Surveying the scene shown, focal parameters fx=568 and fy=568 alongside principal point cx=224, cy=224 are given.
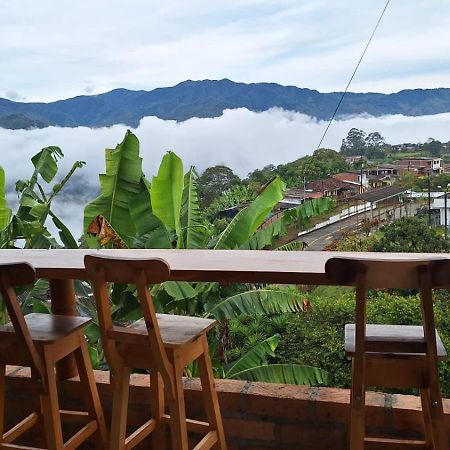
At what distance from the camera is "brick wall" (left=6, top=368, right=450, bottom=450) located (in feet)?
6.39

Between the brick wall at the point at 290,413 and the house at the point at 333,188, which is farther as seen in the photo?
the house at the point at 333,188

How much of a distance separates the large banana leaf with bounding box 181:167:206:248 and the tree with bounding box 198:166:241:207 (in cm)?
139

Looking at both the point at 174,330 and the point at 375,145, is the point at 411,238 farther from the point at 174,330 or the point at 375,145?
the point at 174,330

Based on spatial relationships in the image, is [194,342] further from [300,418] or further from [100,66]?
[100,66]

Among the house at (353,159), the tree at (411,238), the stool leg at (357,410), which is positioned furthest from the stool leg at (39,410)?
the house at (353,159)

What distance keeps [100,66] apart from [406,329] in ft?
37.2

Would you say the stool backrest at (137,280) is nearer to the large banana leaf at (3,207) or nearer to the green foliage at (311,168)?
the large banana leaf at (3,207)

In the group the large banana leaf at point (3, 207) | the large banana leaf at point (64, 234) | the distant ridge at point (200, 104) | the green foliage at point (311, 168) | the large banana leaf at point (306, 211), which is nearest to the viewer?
the large banana leaf at point (3, 207)

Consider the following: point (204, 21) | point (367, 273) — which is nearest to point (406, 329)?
point (367, 273)

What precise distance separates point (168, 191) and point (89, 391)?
222 centimetres

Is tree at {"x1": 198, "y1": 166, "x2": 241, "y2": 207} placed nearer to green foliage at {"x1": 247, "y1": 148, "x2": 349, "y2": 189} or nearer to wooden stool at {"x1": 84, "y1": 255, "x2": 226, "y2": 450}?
green foliage at {"x1": 247, "y1": 148, "x2": 349, "y2": 189}

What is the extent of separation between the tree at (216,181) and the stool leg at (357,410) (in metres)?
4.88

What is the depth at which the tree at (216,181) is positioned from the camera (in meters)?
6.63

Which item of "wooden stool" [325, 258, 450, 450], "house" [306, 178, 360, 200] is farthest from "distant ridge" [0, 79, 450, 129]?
"wooden stool" [325, 258, 450, 450]
